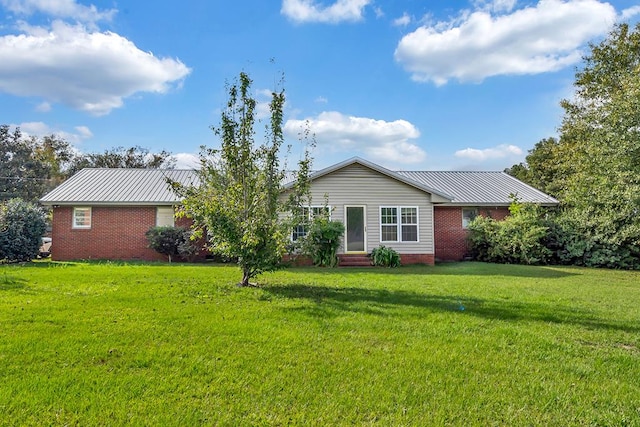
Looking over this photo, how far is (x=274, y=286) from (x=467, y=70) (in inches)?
418

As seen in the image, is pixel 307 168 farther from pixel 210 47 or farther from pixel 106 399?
pixel 106 399

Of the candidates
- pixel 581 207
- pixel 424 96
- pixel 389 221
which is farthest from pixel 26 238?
pixel 581 207

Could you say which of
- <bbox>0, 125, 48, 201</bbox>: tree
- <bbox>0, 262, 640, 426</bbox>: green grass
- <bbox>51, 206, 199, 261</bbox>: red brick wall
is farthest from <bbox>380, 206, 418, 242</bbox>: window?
<bbox>0, 125, 48, 201</bbox>: tree

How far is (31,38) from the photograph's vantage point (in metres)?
11.6

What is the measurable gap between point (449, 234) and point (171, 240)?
12.3m

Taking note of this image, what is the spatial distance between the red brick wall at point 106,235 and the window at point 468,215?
1307 centimetres

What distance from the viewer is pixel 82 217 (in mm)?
17828

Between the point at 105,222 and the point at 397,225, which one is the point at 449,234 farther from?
the point at 105,222

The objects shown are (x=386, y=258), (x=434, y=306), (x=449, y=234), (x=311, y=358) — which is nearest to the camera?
(x=311, y=358)

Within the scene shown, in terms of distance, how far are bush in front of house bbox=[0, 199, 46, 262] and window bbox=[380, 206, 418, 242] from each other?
527 inches

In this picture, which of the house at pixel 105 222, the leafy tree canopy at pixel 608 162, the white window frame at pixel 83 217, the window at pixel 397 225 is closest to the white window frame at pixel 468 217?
the leafy tree canopy at pixel 608 162

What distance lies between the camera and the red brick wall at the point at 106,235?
57.6 ft

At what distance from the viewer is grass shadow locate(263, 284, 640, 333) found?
6531mm

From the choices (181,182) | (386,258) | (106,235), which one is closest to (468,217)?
(386,258)
